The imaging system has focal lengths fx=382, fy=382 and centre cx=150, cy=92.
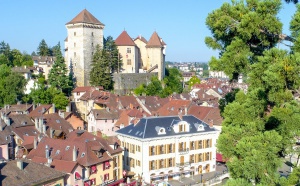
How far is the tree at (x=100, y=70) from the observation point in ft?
206

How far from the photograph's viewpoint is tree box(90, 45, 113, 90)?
62719 millimetres

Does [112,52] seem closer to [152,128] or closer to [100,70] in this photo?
[100,70]

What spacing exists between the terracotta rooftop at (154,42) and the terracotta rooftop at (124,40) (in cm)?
356

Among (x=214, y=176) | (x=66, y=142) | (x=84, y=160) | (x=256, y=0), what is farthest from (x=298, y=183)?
(x=214, y=176)

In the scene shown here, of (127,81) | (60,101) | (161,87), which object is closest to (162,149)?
(60,101)

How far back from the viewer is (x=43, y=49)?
98.6 m

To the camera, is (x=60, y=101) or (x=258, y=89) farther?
(x=60, y=101)

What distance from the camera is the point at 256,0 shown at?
332 inches

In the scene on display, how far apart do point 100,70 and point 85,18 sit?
962cm

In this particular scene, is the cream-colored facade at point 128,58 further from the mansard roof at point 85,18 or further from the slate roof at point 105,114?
the slate roof at point 105,114

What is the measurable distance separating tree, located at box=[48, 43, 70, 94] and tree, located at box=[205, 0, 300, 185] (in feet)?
174

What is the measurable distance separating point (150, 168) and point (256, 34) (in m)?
25.8

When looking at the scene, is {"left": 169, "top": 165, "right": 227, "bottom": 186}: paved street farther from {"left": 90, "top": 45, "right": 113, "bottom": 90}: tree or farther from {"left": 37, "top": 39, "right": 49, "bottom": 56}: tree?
{"left": 37, "top": 39, "right": 49, "bottom": 56}: tree

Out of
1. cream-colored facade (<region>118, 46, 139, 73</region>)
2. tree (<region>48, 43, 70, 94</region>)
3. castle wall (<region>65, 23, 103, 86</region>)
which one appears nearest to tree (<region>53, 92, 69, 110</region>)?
tree (<region>48, 43, 70, 94</region>)
